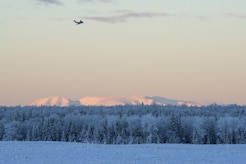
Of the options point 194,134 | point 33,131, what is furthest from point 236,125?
point 33,131

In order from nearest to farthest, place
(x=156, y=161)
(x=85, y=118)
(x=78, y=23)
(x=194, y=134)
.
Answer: (x=156, y=161), (x=78, y=23), (x=194, y=134), (x=85, y=118)

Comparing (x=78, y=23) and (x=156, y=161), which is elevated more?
(x=78, y=23)

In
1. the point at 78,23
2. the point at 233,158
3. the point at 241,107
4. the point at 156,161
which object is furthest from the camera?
the point at 241,107

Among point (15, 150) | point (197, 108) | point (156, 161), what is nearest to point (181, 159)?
point (156, 161)

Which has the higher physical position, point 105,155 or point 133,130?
point 105,155

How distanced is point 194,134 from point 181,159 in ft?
261

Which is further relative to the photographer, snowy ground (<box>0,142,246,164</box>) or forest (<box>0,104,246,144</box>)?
forest (<box>0,104,246,144</box>)

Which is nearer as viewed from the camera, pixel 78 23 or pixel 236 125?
pixel 78 23

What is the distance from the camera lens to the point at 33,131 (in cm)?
12462

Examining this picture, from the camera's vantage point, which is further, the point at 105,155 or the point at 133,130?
the point at 133,130

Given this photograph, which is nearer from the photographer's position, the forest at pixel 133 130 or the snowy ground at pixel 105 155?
the snowy ground at pixel 105 155

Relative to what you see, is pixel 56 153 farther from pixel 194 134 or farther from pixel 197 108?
pixel 197 108

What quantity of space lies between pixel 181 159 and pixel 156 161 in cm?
301

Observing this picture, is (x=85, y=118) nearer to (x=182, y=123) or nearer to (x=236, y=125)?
(x=182, y=123)
